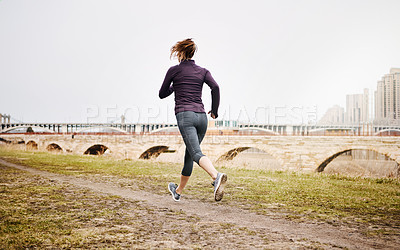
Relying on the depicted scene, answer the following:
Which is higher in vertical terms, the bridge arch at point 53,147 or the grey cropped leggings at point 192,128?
the grey cropped leggings at point 192,128

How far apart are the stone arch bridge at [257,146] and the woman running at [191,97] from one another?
21109mm

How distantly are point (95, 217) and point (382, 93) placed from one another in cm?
12375

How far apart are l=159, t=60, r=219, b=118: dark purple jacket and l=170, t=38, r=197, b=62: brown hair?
0.09 meters

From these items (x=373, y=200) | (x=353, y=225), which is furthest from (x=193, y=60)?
(x=373, y=200)

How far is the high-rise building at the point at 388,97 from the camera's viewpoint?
10400cm

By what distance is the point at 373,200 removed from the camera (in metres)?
4.62

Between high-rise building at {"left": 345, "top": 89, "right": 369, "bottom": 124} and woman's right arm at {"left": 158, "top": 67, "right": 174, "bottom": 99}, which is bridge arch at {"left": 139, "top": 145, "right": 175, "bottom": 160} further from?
high-rise building at {"left": 345, "top": 89, "right": 369, "bottom": 124}

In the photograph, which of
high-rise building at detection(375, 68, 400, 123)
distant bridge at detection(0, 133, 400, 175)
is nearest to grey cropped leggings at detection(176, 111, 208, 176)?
distant bridge at detection(0, 133, 400, 175)

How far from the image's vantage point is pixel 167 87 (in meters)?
3.91

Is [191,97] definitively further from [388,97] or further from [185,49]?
[388,97]

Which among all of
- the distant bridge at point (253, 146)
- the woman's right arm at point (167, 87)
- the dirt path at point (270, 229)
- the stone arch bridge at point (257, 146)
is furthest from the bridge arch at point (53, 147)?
the dirt path at point (270, 229)

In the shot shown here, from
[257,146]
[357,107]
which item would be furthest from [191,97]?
[357,107]

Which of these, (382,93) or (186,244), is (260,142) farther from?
(382,93)

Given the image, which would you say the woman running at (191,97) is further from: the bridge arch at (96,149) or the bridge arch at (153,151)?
the bridge arch at (96,149)
